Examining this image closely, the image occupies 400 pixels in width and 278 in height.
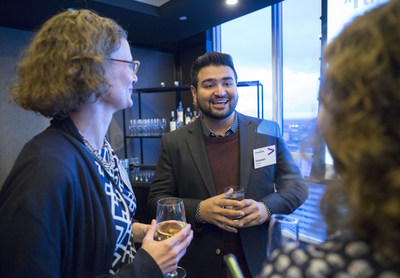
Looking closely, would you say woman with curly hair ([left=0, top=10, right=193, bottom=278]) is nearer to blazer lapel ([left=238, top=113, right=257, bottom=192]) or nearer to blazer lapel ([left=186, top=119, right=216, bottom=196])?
blazer lapel ([left=186, top=119, right=216, bottom=196])

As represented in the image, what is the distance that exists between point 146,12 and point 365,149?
3.33 metres

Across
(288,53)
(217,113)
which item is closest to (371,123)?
(217,113)

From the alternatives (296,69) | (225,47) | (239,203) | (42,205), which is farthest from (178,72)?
(42,205)

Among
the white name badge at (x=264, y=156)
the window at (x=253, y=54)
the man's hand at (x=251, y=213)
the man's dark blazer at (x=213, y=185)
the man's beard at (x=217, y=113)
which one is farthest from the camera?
the window at (x=253, y=54)

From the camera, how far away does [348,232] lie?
0.53 meters

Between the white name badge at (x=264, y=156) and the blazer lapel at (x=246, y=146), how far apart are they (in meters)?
0.03

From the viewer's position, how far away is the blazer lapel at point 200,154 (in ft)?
5.55

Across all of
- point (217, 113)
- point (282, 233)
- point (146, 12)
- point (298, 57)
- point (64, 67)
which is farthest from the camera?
point (298, 57)

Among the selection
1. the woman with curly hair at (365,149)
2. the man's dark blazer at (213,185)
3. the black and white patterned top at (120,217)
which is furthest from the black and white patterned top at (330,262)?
the man's dark blazer at (213,185)

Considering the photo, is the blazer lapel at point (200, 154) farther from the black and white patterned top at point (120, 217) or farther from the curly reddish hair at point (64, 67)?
the curly reddish hair at point (64, 67)

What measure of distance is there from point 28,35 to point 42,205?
12.5 ft

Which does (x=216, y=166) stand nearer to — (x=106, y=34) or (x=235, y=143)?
(x=235, y=143)

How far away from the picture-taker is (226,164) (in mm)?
1768

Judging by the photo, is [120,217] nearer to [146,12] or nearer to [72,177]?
[72,177]
